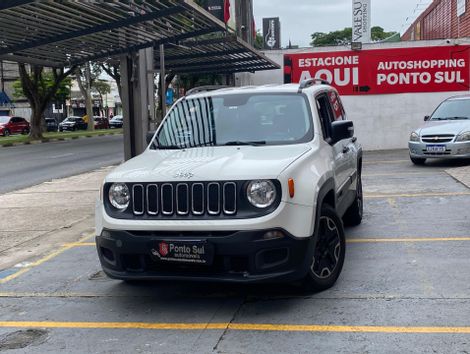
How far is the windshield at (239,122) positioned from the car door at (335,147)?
0.30m

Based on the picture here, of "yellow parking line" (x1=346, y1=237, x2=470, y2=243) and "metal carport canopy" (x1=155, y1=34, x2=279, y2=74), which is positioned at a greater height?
"metal carport canopy" (x1=155, y1=34, x2=279, y2=74)

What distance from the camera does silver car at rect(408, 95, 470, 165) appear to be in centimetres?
1343

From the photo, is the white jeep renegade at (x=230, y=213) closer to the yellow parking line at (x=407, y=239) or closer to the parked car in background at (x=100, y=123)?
the yellow parking line at (x=407, y=239)

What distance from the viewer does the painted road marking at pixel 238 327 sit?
4.29 metres


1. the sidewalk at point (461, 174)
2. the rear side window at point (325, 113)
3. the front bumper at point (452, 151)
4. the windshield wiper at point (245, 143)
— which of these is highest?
the rear side window at point (325, 113)

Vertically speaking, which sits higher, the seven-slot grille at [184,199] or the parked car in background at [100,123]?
the parked car in background at [100,123]

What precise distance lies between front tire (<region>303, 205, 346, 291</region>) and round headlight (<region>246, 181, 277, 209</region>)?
66cm

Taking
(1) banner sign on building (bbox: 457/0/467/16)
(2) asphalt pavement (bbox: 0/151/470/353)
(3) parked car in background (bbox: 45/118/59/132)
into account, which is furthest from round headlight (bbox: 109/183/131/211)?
(3) parked car in background (bbox: 45/118/59/132)

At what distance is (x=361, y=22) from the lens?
27.6 metres

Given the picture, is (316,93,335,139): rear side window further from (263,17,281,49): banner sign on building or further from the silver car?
(263,17,281,49): banner sign on building

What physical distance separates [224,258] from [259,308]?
2.05ft

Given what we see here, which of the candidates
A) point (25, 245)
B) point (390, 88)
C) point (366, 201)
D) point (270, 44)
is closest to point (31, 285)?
point (25, 245)

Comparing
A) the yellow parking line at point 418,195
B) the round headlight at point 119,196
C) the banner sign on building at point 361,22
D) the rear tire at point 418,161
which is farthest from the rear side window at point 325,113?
the banner sign on building at point 361,22

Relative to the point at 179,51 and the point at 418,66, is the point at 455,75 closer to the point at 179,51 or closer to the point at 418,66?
the point at 418,66
